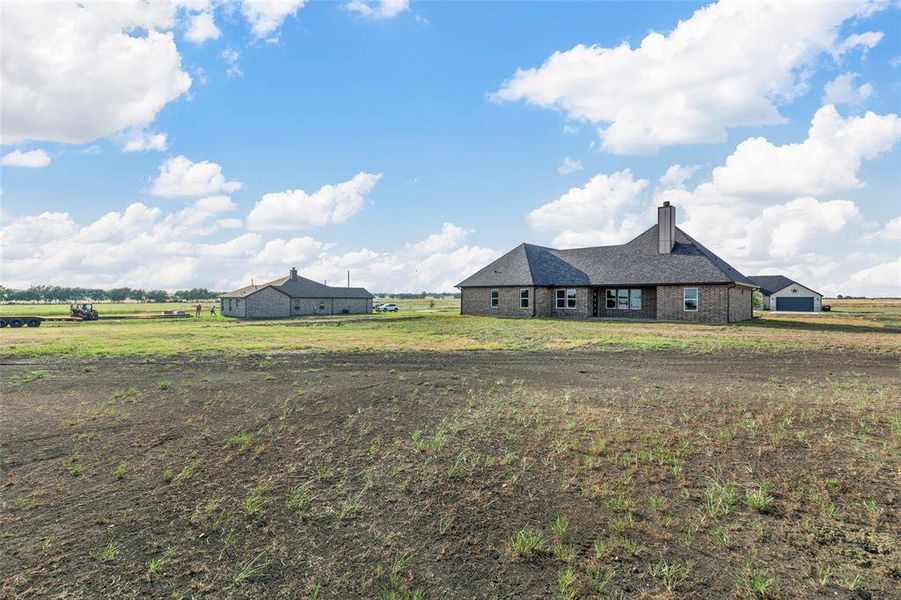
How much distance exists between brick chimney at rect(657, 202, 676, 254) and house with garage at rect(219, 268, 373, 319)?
41.4 meters

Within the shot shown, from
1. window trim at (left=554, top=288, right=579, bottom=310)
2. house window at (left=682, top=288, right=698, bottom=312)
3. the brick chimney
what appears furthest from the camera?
window trim at (left=554, top=288, right=579, bottom=310)

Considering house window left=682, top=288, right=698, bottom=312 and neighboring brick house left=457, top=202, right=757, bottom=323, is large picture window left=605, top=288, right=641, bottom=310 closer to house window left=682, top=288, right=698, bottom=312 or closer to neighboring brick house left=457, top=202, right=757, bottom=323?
neighboring brick house left=457, top=202, right=757, bottom=323

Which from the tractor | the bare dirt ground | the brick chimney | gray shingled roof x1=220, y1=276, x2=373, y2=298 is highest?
the brick chimney

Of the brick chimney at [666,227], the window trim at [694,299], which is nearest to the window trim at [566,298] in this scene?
the brick chimney at [666,227]

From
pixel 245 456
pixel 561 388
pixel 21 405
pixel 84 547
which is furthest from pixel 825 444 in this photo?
pixel 21 405

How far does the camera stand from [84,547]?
4.20 m

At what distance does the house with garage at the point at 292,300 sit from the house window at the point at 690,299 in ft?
141

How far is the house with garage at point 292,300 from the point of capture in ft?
179

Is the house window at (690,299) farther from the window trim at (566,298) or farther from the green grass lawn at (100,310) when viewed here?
the green grass lawn at (100,310)

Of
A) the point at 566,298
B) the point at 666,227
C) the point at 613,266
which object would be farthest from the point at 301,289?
the point at 666,227

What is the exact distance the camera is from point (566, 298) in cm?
3862

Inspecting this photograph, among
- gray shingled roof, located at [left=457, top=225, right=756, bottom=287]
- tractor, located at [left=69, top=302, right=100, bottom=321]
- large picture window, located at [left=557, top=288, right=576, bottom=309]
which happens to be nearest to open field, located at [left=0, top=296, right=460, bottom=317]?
tractor, located at [left=69, top=302, right=100, bottom=321]

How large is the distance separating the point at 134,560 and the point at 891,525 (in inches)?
271

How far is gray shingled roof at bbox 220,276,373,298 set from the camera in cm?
5826
